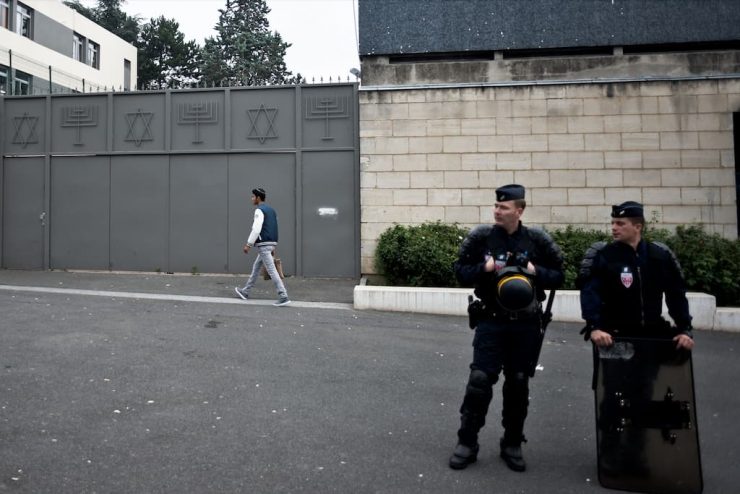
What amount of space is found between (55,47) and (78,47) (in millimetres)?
2968

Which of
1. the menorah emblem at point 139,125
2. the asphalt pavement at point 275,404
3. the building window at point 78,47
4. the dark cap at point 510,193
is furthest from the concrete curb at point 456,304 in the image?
the building window at point 78,47

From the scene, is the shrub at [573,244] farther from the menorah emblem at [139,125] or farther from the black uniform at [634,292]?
the menorah emblem at [139,125]

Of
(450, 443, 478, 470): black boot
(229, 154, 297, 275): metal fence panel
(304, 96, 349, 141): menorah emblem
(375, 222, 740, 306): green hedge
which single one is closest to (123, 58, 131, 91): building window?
(229, 154, 297, 275): metal fence panel

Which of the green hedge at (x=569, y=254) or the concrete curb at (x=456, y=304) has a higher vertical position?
the green hedge at (x=569, y=254)

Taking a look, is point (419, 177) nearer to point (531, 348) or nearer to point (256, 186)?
point (256, 186)

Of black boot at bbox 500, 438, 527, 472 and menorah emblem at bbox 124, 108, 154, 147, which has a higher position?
menorah emblem at bbox 124, 108, 154, 147

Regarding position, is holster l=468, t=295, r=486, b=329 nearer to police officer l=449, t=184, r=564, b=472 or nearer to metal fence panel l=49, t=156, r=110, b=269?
police officer l=449, t=184, r=564, b=472

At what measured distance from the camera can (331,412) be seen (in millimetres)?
4715

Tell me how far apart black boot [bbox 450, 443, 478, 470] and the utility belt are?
77cm

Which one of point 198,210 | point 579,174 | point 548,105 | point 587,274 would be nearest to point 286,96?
point 198,210

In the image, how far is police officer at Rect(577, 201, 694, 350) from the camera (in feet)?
11.8

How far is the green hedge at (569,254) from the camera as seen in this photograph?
30.2 ft

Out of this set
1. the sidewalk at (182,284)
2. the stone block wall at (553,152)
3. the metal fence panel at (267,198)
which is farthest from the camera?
the metal fence panel at (267,198)

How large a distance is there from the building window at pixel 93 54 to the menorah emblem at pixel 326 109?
30105mm
